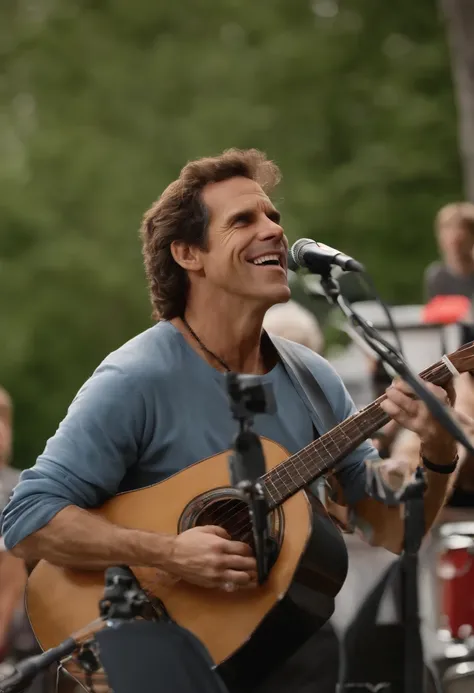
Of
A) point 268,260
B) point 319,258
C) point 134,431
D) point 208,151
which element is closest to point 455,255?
point 268,260

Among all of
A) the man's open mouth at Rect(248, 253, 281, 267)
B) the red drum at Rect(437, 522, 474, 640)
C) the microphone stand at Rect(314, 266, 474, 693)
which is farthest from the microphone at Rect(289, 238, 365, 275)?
the red drum at Rect(437, 522, 474, 640)

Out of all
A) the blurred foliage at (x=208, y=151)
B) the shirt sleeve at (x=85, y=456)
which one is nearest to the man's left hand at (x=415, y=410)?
the shirt sleeve at (x=85, y=456)

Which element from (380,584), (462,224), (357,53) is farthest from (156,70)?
(380,584)

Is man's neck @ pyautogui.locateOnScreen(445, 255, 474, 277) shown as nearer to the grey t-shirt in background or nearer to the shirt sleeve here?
the grey t-shirt in background

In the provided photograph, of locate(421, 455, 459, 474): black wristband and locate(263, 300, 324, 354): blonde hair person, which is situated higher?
locate(263, 300, 324, 354): blonde hair person

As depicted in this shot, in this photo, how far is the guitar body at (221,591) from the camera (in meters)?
3.26

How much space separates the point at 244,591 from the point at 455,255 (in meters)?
4.44

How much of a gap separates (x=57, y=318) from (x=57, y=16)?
3.33m

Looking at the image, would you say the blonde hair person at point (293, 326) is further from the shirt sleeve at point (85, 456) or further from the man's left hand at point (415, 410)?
the man's left hand at point (415, 410)

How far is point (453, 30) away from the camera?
10.7 metres

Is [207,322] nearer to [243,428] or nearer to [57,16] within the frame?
[243,428]

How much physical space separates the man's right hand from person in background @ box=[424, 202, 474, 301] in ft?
13.9

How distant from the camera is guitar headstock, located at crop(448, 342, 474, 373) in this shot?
125 inches

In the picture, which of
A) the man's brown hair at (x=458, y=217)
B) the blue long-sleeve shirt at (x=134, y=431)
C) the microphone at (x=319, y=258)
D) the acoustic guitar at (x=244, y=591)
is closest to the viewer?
the microphone at (x=319, y=258)
